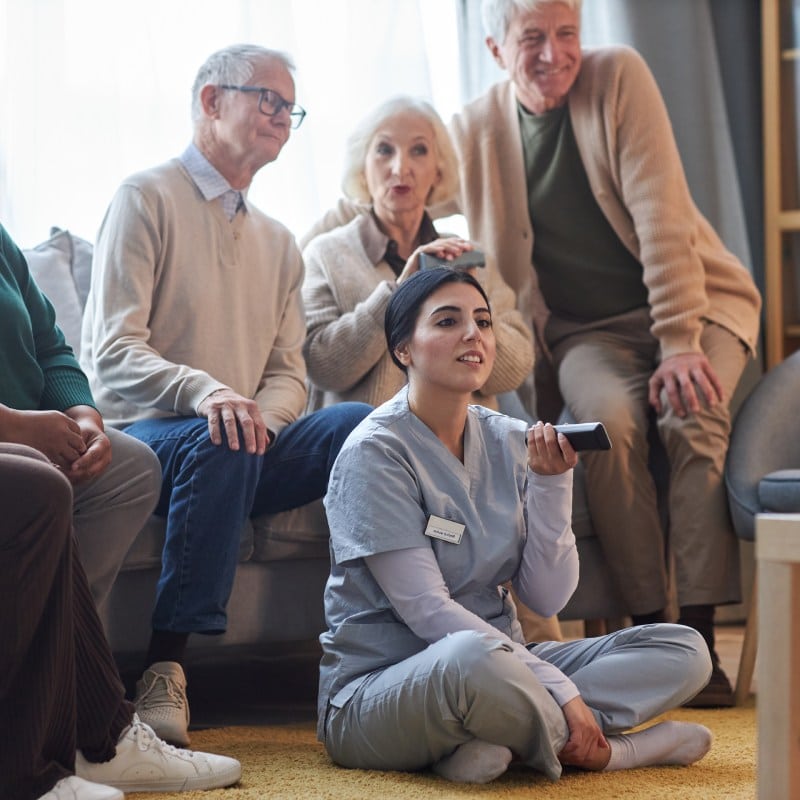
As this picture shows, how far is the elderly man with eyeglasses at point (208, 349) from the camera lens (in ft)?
6.17

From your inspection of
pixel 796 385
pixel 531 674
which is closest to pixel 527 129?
pixel 796 385

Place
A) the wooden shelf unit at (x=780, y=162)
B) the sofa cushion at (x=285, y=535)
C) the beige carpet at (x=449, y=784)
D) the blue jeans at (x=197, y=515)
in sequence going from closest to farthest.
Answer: the beige carpet at (x=449, y=784), the blue jeans at (x=197, y=515), the sofa cushion at (x=285, y=535), the wooden shelf unit at (x=780, y=162)

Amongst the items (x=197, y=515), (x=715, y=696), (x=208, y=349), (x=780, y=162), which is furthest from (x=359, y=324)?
(x=780, y=162)

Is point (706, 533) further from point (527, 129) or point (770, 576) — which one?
point (770, 576)

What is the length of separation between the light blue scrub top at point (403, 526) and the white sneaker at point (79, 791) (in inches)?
14.7

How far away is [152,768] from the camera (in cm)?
152

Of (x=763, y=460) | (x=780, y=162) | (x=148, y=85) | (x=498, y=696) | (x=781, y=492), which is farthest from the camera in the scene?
(x=780, y=162)

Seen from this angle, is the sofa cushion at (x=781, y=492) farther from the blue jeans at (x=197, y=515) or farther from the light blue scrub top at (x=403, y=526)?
the blue jeans at (x=197, y=515)

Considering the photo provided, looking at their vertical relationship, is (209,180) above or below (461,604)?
above

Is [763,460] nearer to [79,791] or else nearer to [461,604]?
[461,604]

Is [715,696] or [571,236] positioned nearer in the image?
[715,696]

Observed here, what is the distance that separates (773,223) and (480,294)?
1866 mm

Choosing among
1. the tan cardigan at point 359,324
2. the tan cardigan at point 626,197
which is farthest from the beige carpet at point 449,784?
the tan cardigan at point 626,197

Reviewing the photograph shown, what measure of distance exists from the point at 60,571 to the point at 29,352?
529 mm
